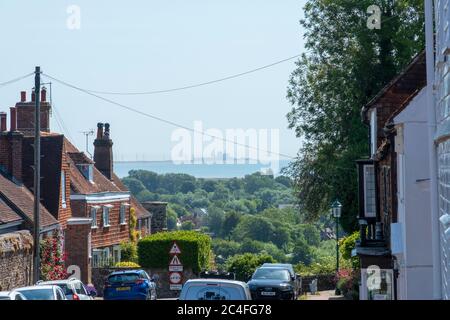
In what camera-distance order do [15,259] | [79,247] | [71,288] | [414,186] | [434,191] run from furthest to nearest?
[79,247] → [15,259] → [71,288] → [414,186] → [434,191]

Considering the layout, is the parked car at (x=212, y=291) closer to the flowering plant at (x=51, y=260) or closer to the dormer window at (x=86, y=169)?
the flowering plant at (x=51, y=260)

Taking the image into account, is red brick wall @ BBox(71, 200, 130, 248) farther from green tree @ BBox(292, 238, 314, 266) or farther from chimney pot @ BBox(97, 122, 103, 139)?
green tree @ BBox(292, 238, 314, 266)

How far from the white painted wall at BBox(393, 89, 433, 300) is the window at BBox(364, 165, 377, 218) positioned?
856cm

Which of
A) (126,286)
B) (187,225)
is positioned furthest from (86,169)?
(187,225)

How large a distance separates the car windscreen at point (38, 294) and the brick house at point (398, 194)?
852 centimetres

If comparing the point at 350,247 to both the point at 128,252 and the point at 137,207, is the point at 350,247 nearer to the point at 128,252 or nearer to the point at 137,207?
the point at 128,252

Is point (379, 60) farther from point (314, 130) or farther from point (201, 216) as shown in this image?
point (201, 216)

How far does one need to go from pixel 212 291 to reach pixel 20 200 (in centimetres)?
2492

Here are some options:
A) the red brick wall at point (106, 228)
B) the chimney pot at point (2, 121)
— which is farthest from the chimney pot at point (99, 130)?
the chimney pot at point (2, 121)

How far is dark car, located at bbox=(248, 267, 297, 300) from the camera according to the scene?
34.6 m

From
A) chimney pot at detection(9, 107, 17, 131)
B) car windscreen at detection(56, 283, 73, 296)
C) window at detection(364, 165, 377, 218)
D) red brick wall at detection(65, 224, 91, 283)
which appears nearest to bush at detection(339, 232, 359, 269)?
window at detection(364, 165, 377, 218)

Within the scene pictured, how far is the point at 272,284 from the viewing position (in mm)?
35062
